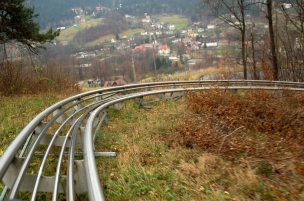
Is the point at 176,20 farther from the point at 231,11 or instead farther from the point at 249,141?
the point at 249,141

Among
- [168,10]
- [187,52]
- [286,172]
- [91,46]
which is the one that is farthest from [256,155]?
[168,10]

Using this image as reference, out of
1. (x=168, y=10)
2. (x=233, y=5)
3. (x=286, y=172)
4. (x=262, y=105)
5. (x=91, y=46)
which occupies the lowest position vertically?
(x=286, y=172)

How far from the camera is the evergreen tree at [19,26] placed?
11328 millimetres

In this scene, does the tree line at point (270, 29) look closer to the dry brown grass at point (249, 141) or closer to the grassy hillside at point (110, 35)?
the dry brown grass at point (249, 141)

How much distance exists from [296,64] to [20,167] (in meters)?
25.0

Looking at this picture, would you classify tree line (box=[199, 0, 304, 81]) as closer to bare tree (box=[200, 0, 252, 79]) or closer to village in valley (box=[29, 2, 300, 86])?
bare tree (box=[200, 0, 252, 79])

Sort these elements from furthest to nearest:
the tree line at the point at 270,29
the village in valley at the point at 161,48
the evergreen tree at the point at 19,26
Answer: the village in valley at the point at 161,48
the tree line at the point at 270,29
the evergreen tree at the point at 19,26

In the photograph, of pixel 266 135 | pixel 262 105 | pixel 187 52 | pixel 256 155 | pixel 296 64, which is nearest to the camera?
pixel 256 155

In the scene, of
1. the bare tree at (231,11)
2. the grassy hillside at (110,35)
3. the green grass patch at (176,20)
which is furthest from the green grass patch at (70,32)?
the bare tree at (231,11)

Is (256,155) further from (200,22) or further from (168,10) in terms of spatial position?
(168,10)

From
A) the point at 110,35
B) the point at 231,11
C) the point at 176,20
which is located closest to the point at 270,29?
the point at 231,11

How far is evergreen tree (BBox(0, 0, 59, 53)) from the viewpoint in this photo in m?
11.3

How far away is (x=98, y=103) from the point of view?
27.0ft

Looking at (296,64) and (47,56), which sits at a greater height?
(47,56)
